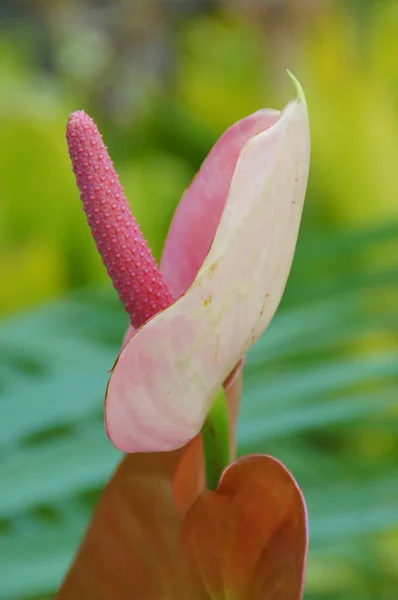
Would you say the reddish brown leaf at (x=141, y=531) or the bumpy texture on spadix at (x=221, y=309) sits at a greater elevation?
the bumpy texture on spadix at (x=221, y=309)

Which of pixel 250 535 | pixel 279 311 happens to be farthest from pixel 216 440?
pixel 279 311

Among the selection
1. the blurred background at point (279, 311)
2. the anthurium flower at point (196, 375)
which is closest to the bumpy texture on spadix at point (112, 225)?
the anthurium flower at point (196, 375)

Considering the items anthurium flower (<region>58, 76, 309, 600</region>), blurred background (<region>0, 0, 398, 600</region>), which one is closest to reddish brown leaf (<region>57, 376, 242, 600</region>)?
anthurium flower (<region>58, 76, 309, 600</region>)

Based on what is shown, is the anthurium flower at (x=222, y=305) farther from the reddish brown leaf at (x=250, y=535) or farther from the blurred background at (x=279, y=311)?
the blurred background at (x=279, y=311)

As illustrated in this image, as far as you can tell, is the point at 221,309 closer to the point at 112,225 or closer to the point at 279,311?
the point at 112,225

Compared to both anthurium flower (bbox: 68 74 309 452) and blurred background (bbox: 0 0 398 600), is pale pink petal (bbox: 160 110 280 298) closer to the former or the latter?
anthurium flower (bbox: 68 74 309 452)

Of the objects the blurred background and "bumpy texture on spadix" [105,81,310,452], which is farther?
the blurred background

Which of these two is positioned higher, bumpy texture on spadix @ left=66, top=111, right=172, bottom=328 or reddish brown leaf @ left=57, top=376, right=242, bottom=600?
bumpy texture on spadix @ left=66, top=111, right=172, bottom=328
